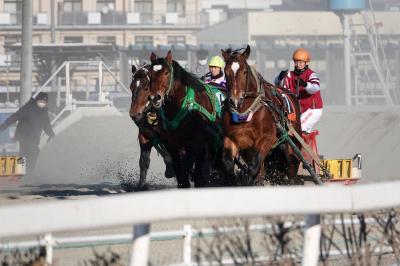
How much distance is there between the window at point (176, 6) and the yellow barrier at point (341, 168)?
75.9m

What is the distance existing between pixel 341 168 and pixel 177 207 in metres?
13.1

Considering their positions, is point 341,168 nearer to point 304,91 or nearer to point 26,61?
point 304,91

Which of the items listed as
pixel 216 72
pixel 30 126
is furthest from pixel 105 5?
pixel 216 72

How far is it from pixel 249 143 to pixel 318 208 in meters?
8.34

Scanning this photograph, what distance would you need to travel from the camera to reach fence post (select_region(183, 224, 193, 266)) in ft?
21.2

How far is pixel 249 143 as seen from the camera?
1411 cm

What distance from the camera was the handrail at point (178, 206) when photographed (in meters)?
4.90

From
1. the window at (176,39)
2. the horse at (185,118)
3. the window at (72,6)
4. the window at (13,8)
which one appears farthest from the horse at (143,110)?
the window at (72,6)

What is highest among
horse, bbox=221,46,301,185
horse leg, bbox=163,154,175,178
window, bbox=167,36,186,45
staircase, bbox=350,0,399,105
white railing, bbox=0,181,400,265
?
white railing, bbox=0,181,400,265

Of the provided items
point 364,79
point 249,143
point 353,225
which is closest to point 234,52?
point 249,143

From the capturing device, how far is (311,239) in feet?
19.6

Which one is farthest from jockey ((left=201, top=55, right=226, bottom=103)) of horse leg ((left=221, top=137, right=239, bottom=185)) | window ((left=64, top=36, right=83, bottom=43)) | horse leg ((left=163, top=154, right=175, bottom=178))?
window ((left=64, top=36, right=83, bottom=43))

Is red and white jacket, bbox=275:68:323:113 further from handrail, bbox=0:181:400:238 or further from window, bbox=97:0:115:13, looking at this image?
window, bbox=97:0:115:13

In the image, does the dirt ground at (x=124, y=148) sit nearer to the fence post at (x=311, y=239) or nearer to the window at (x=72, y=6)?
the fence post at (x=311, y=239)
